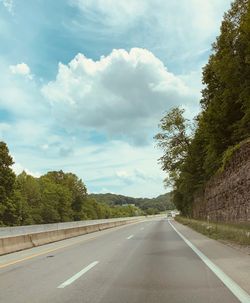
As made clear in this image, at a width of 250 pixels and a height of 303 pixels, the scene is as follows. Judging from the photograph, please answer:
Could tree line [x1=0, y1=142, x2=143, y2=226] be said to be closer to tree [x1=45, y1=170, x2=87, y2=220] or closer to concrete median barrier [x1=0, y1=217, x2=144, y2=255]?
tree [x1=45, y1=170, x2=87, y2=220]

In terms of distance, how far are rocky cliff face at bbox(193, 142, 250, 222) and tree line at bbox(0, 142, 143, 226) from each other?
33002 mm

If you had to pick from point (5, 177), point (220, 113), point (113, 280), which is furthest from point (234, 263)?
point (5, 177)

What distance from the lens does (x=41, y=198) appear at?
116 metres

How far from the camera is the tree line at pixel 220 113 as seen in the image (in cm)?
3180

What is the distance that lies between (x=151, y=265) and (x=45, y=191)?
10657 centimetres

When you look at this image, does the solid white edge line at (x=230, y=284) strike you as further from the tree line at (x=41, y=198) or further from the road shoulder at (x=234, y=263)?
the tree line at (x=41, y=198)

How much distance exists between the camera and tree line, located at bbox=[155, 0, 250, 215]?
104ft

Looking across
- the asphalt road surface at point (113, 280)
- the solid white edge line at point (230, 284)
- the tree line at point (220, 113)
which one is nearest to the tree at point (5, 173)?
the tree line at point (220, 113)

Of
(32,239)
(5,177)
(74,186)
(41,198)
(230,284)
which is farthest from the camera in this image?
(74,186)

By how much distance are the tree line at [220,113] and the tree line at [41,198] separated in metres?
22.4

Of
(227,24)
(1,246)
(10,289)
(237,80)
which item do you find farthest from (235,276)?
(227,24)

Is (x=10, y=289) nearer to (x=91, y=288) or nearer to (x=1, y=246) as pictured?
(x=91, y=288)

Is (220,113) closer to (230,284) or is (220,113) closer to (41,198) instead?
(230,284)

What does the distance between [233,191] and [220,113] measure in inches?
369
